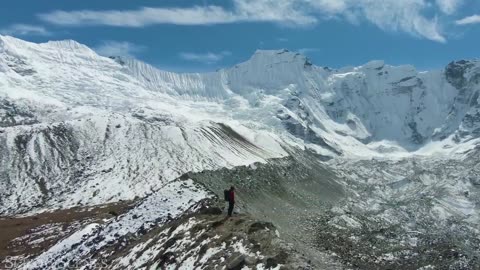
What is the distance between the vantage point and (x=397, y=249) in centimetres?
7481

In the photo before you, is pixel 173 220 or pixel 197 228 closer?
pixel 197 228

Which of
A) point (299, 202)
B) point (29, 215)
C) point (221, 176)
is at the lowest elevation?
point (29, 215)

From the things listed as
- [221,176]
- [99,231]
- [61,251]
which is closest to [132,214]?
[99,231]

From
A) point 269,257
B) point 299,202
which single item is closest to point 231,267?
point 269,257

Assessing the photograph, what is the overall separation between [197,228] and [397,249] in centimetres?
3249

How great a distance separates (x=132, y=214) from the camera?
6388cm

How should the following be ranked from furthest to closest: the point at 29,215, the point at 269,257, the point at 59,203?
the point at 59,203 < the point at 29,215 < the point at 269,257

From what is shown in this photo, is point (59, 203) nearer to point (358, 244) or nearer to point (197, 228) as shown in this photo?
point (358, 244)

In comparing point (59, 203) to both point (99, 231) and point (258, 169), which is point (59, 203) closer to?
point (258, 169)

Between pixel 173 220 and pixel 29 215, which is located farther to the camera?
pixel 29 215

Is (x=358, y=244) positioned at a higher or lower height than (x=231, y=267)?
lower

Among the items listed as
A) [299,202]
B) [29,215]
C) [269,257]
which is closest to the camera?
[269,257]

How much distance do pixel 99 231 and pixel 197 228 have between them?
16.0 meters

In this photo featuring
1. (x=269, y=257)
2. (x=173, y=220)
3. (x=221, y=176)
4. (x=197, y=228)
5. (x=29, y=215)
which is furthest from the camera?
(x=29, y=215)
